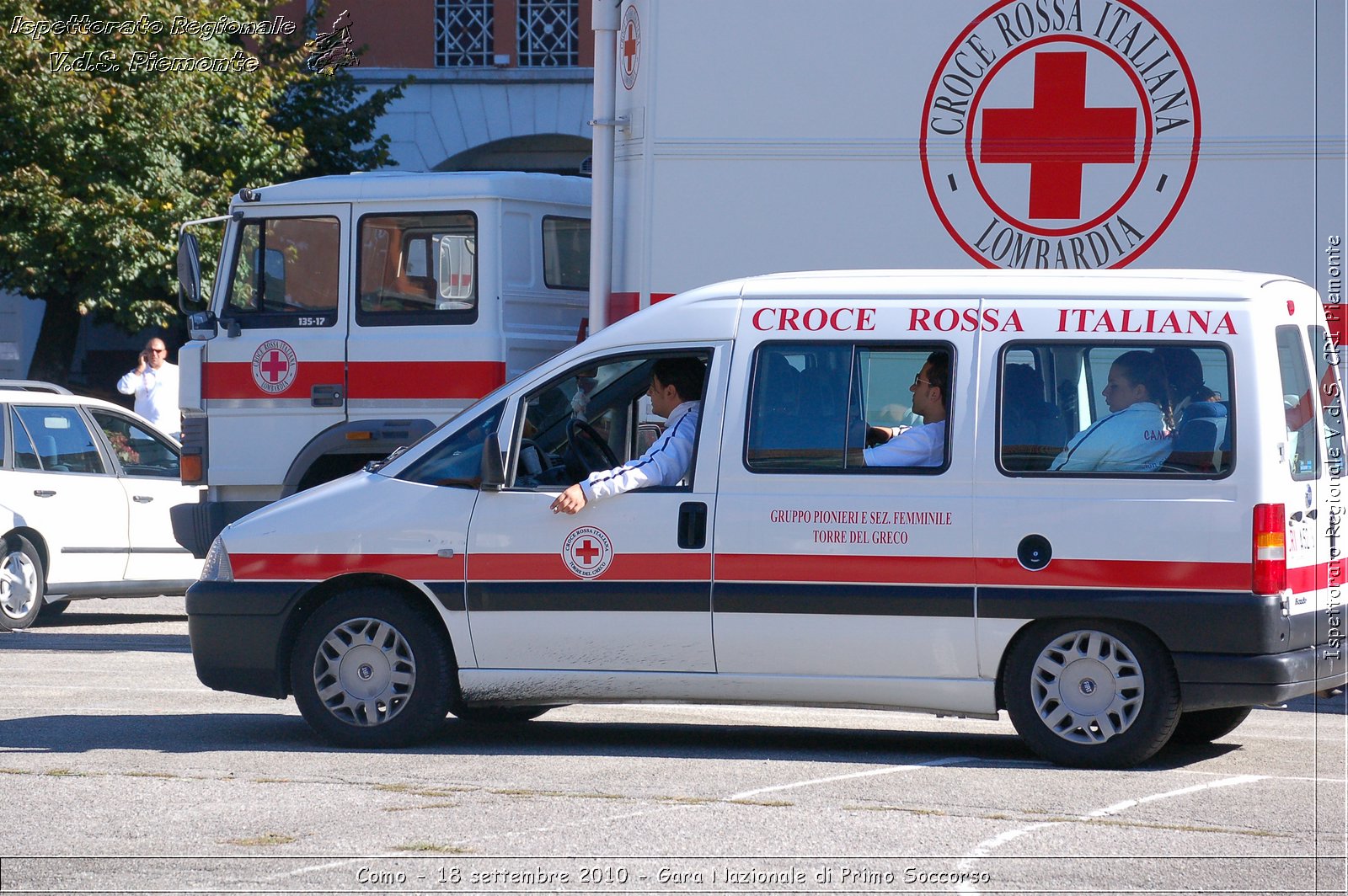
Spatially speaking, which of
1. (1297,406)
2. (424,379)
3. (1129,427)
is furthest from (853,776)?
(424,379)

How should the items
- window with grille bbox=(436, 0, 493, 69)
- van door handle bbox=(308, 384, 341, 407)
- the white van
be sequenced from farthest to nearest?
window with grille bbox=(436, 0, 493, 69), van door handle bbox=(308, 384, 341, 407), the white van

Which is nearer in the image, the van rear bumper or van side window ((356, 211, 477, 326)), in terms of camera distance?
the van rear bumper

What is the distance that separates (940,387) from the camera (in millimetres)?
6832

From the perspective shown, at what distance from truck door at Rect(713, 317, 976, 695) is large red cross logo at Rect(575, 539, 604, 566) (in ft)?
1.67

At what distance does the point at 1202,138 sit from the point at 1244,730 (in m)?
2.91

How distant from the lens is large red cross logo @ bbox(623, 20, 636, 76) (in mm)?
9219

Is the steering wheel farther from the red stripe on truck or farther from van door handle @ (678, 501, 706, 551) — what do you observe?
the red stripe on truck

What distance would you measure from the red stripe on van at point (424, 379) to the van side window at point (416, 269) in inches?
10.2

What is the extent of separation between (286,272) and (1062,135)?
470 centimetres

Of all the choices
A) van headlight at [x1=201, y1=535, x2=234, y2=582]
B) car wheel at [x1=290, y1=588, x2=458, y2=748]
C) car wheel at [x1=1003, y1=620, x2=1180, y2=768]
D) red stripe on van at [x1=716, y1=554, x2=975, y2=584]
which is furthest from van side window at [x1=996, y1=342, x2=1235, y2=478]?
van headlight at [x1=201, y1=535, x2=234, y2=582]

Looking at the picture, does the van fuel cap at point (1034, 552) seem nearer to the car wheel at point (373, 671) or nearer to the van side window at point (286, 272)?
the car wheel at point (373, 671)

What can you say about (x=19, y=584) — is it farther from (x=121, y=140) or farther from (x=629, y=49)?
(x=121, y=140)

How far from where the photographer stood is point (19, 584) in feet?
38.4

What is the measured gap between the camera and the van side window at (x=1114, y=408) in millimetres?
6566
